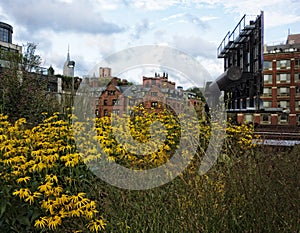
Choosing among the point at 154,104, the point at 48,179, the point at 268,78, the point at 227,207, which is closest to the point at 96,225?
the point at 48,179

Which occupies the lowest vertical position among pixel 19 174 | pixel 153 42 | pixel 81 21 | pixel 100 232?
pixel 100 232

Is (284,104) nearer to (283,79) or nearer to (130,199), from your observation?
(283,79)

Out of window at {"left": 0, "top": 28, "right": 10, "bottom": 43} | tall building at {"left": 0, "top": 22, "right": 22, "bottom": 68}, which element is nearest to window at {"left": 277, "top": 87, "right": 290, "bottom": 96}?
tall building at {"left": 0, "top": 22, "right": 22, "bottom": 68}

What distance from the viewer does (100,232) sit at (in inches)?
92.7

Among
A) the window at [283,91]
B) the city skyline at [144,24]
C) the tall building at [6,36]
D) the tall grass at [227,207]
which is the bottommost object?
the tall grass at [227,207]

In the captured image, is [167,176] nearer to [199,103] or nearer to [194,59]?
[194,59]

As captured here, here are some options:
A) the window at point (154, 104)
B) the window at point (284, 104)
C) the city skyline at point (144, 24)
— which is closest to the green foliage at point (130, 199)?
the city skyline at point (144, 24)


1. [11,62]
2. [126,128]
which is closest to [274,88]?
[11,62]

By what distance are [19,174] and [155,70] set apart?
5.73 ft

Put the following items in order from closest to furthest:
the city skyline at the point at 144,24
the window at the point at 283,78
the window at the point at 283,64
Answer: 1. the city skyline at the point at 144,24
2. the window at the point at 283,78
3. the window at the point at 283,64

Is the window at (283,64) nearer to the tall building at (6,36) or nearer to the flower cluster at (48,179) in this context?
the tall building at (6,36)

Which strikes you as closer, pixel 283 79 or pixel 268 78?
pixel 283 79

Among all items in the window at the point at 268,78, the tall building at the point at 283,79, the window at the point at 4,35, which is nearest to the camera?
the window at the point at 4,35

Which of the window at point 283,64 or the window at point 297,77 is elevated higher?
the window at point 283,64
